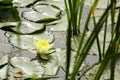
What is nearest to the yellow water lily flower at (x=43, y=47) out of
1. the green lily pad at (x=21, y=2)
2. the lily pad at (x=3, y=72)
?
the lily pad at (x=3, y=72)

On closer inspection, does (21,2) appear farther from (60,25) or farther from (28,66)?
(28,66)

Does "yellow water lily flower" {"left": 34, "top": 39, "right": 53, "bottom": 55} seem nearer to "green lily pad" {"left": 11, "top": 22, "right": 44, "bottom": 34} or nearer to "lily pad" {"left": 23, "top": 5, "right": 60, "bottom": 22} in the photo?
"green lily pad" {"left": 11, "top": 22, "right": 44, "bottom": 34}

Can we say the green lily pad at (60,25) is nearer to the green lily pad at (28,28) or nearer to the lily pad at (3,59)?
the green lily pad at (28,28)

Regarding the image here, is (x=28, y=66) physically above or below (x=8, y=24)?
below

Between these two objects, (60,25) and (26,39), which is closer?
(26,39)

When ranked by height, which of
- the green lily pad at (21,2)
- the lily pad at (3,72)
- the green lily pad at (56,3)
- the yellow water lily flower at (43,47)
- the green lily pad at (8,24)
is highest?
the green lily pad at (21,2)

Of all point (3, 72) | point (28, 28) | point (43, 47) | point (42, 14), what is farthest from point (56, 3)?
point (3, 72)
